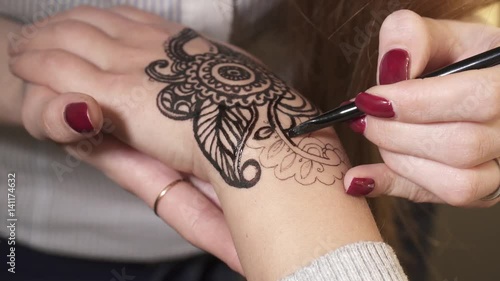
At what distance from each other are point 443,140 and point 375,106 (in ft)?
0.23

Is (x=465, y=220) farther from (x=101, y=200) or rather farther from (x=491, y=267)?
(x=101, y=200)

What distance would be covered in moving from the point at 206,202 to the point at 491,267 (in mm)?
461

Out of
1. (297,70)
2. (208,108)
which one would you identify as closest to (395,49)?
(208,108)

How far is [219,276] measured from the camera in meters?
0.78

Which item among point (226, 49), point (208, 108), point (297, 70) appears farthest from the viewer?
point (297, 70)

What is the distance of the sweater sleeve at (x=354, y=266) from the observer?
46 cm

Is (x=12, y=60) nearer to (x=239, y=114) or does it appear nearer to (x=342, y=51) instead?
(x=239, y=114)

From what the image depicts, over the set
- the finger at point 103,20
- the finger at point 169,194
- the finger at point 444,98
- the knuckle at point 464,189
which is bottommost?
the finger at point 169,194

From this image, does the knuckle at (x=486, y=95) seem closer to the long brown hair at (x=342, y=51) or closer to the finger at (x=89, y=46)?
the long brown hair at (x=342, y=51)

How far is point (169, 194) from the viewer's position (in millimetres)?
666
